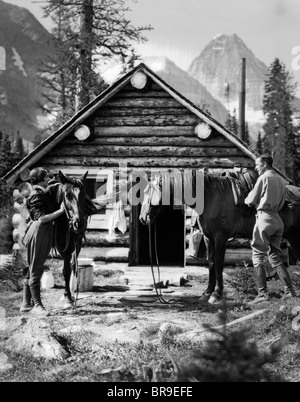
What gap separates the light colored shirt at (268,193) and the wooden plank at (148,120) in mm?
5054

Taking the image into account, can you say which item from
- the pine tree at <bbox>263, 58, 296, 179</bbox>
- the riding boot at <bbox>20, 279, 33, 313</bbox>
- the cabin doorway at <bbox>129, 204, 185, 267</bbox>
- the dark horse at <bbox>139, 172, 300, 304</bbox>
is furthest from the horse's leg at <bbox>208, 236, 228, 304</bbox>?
the pine tree at <bbox>263, 58, 296, 179</bbox>

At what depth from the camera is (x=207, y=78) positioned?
92.8 metres

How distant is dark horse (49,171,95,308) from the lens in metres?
8.52

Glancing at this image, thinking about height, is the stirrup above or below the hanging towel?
below

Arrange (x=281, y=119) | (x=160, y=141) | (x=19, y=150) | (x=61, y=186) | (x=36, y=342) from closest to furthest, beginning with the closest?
(x=36, y=342) < (x=61, y=186) < (x=160, y=141) < (x=281, y=119) < (x=19, y=150)

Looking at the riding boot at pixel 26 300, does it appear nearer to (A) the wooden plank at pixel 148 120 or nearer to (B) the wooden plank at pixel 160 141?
(B) the wooden plank at pixel 160 141

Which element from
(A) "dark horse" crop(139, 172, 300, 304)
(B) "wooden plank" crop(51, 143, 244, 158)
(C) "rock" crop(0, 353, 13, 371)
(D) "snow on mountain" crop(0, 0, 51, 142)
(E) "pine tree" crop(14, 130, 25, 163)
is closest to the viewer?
(C) "rock" crop(0, 353, 13, 371)

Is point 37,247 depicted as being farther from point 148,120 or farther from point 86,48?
point 86,48

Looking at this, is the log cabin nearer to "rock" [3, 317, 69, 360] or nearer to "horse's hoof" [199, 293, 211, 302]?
"horse's hoof" [199, 293, 211, 302]

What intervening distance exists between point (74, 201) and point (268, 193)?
120 inches

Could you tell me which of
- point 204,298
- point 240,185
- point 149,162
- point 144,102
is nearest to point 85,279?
point 204,298

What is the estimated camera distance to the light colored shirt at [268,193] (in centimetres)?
884

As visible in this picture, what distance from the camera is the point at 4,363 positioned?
623 centimetres

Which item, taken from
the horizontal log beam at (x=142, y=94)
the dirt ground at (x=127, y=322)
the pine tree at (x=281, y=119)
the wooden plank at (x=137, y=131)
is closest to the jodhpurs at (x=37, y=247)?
the dirt ground at (x=127, y=322)
